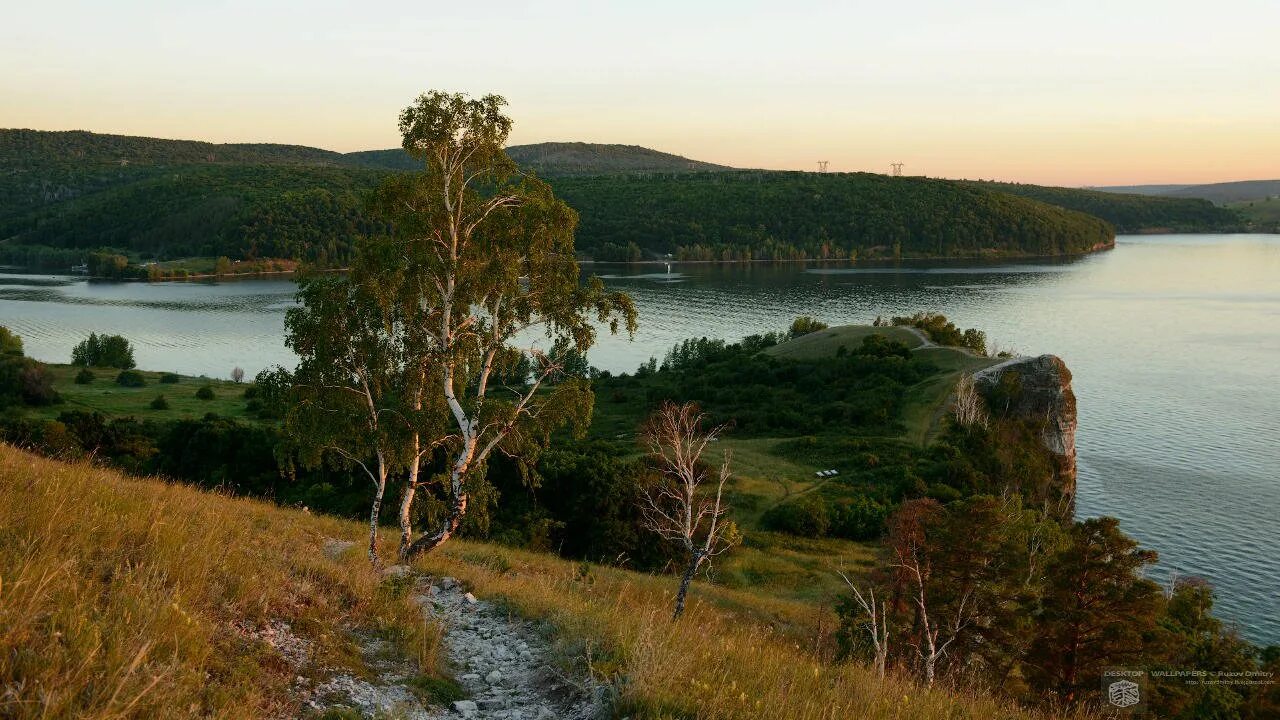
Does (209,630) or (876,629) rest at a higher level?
(209,630)

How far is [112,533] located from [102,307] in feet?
501

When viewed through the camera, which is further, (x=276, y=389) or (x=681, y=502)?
(x=681, y=502)

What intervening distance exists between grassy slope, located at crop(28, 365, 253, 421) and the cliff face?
→ 54305 millimetres

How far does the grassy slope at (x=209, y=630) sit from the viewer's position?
16.8 ft

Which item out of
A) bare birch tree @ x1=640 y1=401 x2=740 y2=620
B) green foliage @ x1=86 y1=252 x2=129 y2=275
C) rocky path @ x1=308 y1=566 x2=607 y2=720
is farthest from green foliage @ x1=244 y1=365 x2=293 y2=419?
green foliage @ x1=86 y1=252 x2=129 y2=275

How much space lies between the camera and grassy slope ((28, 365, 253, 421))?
60156mm

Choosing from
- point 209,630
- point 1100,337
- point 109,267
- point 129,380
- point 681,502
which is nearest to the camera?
point 209,630

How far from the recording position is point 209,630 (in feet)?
21.2

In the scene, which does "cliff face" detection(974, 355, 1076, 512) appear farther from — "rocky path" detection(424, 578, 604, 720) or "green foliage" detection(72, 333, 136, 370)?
"green foliage" detection(72, 333, 136, 370)

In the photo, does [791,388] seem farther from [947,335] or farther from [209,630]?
[209,630]

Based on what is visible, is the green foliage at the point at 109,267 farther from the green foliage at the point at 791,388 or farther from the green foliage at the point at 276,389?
the green foliage at the point at 276,389

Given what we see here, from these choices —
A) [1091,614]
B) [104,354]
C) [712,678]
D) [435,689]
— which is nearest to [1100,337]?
[1091,614]

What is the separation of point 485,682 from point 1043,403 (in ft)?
177

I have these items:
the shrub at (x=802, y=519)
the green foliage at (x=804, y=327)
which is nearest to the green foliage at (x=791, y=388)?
the green foliage at (x=804, y=327)
